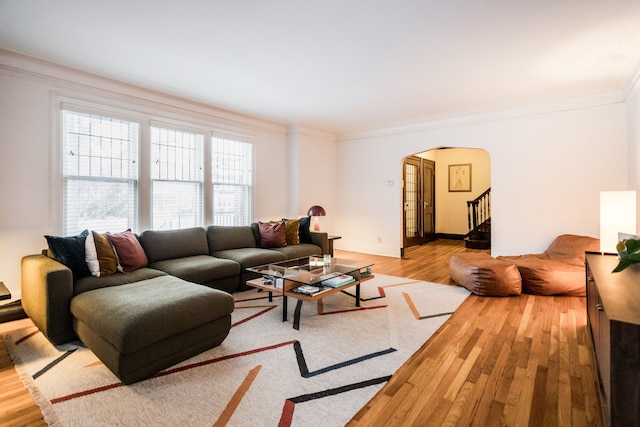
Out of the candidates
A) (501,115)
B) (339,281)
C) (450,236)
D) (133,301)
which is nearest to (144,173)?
(133,301)

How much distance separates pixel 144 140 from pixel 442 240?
7.53m

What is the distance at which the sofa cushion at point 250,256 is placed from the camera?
156 inches

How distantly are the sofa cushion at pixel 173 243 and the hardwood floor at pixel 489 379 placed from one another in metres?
1.26

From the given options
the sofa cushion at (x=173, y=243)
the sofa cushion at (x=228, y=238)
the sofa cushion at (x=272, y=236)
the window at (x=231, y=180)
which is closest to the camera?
the sofa cushion at (x=173, y=243)

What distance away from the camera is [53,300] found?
2.49 meters

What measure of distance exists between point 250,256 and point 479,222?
20.7 feet

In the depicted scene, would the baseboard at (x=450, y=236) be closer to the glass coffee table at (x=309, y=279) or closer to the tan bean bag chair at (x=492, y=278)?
the tan bean bag chair at (x=492, y=278)

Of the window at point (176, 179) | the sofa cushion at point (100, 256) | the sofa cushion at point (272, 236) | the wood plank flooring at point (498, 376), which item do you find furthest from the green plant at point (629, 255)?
the window at point (176, 179)

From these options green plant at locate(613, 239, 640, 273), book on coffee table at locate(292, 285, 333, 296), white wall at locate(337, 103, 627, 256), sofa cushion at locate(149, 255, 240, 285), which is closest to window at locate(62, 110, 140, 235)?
sofa cushion at locate(149, 255, 240, 285)

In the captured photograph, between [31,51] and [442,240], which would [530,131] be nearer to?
[442,240]

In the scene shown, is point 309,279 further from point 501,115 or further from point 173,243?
point 501,115

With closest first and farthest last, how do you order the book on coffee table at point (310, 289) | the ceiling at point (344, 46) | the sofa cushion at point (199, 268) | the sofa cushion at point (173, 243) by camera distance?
the ceiling at point (344, 46), the book on coffee table at point (310, 289), the sofa cushion at point (199, 268), the sofa cushion at point (173, 243)

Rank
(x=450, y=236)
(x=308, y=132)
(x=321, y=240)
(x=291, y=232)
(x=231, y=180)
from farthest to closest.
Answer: (x=450, y=236), (x=308, y=132), (x=231, y=180), (x=321, y=240), (x=291, y=232)

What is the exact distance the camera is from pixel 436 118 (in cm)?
569
